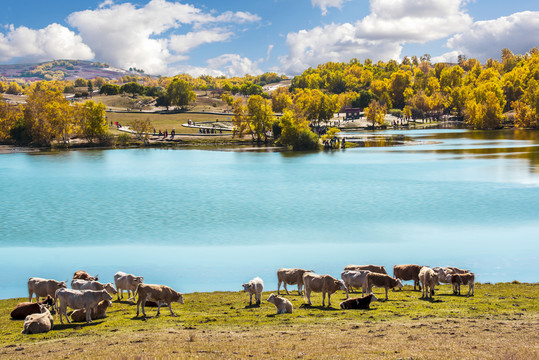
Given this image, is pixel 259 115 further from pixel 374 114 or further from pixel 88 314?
pixel 88 314

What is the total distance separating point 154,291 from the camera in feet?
55.1

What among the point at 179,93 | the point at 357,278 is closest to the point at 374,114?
the point at 179,93

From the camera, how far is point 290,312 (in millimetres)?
16891

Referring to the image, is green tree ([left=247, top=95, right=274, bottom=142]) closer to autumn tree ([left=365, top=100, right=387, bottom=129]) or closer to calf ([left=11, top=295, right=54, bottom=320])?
autumn tree ([left=365, top=100, right=387, bottom=129])

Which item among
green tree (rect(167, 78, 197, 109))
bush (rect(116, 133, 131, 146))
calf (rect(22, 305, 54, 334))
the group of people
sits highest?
green tree (rect(167, 78, 197, 109))

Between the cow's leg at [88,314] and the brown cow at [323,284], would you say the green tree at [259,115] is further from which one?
the cow's leg at [88,314]

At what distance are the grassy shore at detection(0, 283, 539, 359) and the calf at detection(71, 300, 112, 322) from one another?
34 cm

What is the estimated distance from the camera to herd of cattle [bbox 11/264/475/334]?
629 inches

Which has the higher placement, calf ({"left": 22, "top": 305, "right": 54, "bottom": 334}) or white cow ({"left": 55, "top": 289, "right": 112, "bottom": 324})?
white cow ({"left": 55, "top": 289, "right": 112, "bottom": 324})

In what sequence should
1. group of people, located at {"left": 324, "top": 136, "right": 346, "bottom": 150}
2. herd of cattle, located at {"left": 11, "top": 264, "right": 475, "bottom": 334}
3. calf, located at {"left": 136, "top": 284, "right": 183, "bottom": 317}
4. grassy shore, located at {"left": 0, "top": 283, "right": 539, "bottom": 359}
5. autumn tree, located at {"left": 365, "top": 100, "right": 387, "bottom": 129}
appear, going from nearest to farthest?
grassy shore, located at {"left": 0, "top": 283, "right": 539, "bottom": 359}, herd of cattle, located at {"left": 11, "top": 264, "right": 475, "bottom": 334}, calf, located at {"left": 136, "top": 284, "right": 183, "bottom": 317}, group of people, located at {"left": 324, "top": 136, "right": 346, "bottom": 150}, autumn tree, located at {"left": 365, "top": 100, "right": 387, "bottom": 129}

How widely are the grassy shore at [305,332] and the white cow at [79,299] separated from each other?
0.58m

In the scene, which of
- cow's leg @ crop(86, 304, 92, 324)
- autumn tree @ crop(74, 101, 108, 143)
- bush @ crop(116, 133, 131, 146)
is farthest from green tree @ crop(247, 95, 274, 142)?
cow's leg @ crop(86, 304, 92, 324)

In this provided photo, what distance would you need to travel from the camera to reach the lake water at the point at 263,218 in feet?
92.1

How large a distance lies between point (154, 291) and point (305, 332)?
5.82 meters
